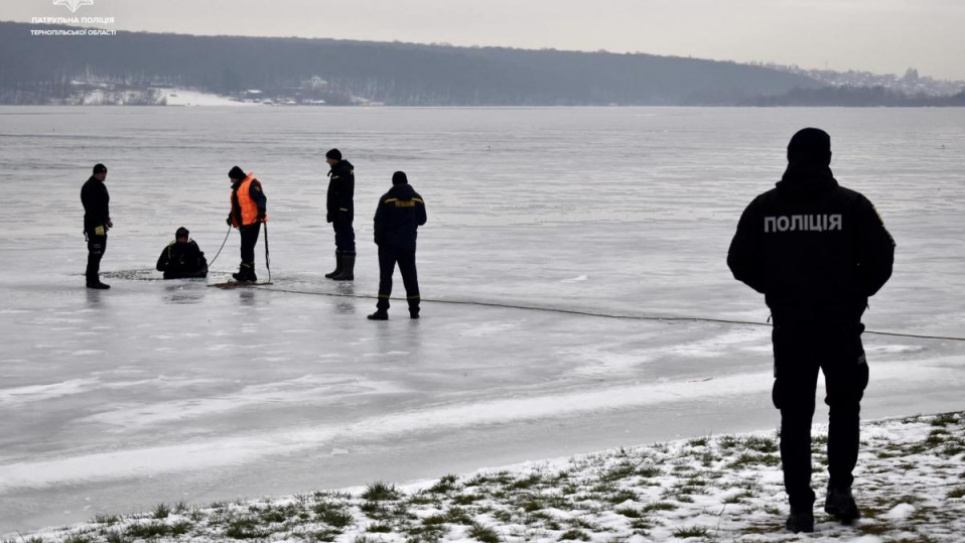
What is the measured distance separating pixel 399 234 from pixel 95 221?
451 cm

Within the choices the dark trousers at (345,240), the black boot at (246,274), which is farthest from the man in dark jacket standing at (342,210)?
the black boot at (246,274)

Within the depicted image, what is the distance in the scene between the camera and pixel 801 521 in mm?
5426

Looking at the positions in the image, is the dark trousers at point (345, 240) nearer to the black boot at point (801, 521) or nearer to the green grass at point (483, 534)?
the green grass at point (483, 534)

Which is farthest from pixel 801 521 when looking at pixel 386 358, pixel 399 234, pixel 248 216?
pixel 248 216

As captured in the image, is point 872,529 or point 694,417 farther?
point 694,417

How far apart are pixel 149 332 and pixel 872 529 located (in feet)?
27.5

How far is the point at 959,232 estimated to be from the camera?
21.8 m

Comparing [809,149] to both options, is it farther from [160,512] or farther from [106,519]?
[106,519]

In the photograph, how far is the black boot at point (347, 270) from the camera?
1605 cm

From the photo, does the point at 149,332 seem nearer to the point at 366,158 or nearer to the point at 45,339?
the point at 45,339

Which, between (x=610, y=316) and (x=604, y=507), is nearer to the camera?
(x=604, y=507)

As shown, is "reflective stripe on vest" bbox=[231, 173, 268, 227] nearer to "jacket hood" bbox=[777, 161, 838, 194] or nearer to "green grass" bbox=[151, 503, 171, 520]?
"green grass" bbox=[151, 503, 171, 520]

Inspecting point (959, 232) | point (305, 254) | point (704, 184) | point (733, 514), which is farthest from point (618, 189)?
point (733, 514)

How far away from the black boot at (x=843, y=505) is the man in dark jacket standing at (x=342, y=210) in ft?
35.1
